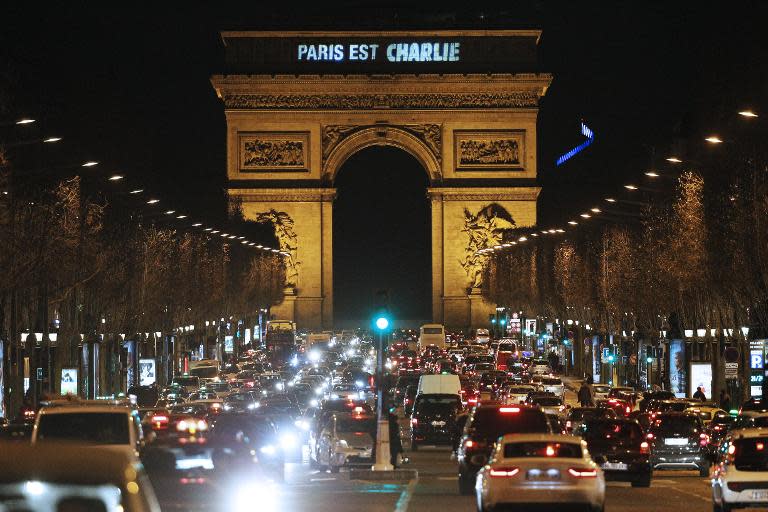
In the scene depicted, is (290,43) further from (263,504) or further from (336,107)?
(263,504)

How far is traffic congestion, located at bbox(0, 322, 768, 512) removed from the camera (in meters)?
7.98

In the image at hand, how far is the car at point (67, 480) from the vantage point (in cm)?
770

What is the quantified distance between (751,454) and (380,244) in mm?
150628

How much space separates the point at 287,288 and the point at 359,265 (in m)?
47.4

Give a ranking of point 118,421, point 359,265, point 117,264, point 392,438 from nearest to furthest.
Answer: point 118,421
point 392,438
point 117,264
point 359,265

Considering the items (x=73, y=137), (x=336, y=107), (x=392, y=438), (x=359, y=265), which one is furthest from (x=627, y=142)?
(x=392, y=438)

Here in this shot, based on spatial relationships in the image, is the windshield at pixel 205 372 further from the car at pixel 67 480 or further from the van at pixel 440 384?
the car at pixel 67 480

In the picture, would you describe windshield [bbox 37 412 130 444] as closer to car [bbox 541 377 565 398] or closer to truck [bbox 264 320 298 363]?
car [bbox 541 377 565 398]

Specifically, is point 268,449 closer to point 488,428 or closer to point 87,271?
point 488,428

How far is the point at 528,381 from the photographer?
71000 mm

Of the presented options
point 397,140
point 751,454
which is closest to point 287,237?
point 397,140

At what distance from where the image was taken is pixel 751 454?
22.6m

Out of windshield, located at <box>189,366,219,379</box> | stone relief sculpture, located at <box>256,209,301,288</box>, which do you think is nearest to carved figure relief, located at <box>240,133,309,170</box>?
stone relief sculpture, located at <box>256,209,301,288</box>

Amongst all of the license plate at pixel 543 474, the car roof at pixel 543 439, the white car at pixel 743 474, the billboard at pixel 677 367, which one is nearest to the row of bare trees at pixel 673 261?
the billboard at pixel 677 367
